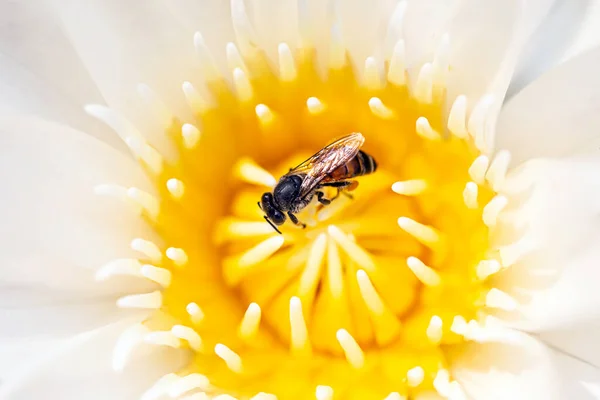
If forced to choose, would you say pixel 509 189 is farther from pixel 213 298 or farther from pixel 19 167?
pixel 19 167

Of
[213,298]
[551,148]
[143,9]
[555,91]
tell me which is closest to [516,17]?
[555,91]

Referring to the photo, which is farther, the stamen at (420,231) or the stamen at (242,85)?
the stamen at (242,85)

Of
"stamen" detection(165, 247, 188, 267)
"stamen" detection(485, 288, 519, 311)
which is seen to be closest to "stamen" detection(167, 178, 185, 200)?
"stamen" detection(165, 247, 188, 267)

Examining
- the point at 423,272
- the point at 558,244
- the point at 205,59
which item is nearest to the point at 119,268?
the point at 205,59

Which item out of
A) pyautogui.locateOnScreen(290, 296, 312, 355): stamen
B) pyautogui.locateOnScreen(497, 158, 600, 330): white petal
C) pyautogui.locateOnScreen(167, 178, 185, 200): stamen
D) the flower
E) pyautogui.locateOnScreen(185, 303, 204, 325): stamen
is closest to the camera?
pyautogui.locateOnScreen(497, 158, 600, 330): white petal

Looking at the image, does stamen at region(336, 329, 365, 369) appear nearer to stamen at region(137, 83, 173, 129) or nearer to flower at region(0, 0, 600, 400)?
flower at region(0, 0, 600, 400)

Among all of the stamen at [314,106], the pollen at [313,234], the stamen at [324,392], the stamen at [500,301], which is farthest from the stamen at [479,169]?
the stamen at [324,392]

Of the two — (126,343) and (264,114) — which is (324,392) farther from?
(264,114)

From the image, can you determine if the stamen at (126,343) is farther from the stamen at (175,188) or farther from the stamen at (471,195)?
the stamen at (471,195)
